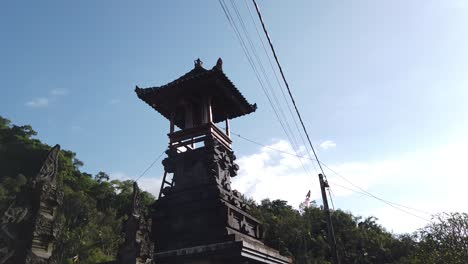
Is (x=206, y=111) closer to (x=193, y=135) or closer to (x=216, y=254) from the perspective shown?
(x=193, y=135)

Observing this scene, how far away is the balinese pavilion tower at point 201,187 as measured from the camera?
33.1ft

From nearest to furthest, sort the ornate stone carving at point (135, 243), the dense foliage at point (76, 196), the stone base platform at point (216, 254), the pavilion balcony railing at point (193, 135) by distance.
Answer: the ornate stone carving at point (135, 243)
the stone base platform at point (216, 254)
the pavilion balcony railing at point (193, 135)
the dense foliage at point (76, 196)

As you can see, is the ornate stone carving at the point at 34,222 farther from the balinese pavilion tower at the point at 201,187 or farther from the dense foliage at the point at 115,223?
the dense foliage at the point at 115,223

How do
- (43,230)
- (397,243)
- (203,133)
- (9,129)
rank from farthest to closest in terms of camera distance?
(397,243), (9,129), (203,133), (43,230)

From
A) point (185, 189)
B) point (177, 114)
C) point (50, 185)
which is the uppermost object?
point (177, 114)

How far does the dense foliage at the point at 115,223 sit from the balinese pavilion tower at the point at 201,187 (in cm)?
2045

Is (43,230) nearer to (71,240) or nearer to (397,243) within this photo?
(71,240)

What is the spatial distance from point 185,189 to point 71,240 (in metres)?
22.5

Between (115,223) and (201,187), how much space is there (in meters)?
28.4

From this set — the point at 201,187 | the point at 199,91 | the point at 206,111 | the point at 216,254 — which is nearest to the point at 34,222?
the point at 216,254

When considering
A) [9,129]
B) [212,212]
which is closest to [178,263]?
[212,212]

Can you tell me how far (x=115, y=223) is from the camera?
3622 cm

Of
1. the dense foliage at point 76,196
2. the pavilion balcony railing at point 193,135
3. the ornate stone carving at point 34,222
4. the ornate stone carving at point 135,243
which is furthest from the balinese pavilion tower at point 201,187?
the dense foliage at point 76,196

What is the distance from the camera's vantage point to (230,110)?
15648 millimetres
